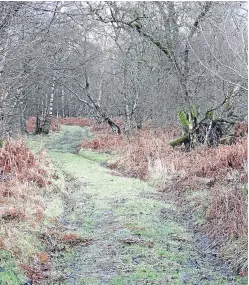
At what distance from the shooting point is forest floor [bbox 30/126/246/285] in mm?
5227

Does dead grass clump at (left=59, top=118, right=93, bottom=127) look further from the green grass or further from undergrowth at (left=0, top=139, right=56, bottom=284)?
the green grass

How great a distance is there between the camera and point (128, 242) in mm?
6258

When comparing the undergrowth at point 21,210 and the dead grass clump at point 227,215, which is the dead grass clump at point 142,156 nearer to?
the undergrowth at point 21,210

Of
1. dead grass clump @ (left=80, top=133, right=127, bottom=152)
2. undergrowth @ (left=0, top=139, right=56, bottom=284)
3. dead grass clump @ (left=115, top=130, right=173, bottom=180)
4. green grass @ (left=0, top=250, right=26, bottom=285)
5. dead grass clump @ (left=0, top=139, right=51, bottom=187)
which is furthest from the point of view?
dead grass clump @ (left=80, top=133, right=127, bottom=152)

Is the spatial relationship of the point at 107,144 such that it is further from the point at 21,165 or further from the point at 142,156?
the point at 21,165

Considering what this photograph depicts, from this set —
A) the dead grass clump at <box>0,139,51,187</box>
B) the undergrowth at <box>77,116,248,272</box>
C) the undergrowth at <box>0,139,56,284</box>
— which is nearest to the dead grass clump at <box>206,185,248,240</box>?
the undergrowth at <box>77,116,248,272</box>

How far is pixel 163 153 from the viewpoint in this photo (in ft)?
45.2

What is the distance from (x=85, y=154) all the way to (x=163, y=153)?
13.2 ft

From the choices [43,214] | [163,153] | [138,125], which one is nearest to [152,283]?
[43,214]

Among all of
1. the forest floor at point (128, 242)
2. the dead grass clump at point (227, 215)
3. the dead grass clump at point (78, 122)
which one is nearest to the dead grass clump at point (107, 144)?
the forest floor at point (128, 242)

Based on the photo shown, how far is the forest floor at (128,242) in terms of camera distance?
5227 mm

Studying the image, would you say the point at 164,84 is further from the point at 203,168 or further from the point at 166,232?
the point at 166,232

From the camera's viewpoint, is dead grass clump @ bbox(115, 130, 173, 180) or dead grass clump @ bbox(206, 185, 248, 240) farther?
dead grass clump @ bbox(115, 130, 173, 180)

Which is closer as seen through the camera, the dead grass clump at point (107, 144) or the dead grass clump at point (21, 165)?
the dead grass clump at point (21, 165)
